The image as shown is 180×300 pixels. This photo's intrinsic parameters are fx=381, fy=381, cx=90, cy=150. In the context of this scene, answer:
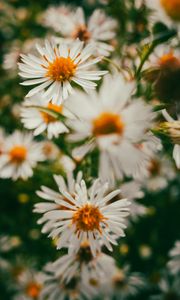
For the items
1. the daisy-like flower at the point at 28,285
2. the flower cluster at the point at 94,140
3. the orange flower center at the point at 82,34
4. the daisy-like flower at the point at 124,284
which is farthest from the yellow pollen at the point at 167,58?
the daisy-like flower at the point at 28,285

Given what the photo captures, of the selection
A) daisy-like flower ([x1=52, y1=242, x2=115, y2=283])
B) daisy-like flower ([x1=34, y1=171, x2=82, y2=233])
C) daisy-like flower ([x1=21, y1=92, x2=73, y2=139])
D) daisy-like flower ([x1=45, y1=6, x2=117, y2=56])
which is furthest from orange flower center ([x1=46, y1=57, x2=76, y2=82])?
daisy-like flower ([x1=52, y1=242, x2=115, y2=283])

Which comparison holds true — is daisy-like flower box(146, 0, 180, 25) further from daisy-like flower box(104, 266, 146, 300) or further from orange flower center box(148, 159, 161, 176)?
daisy-like flower box(104, 266, 146, 300)

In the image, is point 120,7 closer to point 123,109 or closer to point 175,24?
point 175,24

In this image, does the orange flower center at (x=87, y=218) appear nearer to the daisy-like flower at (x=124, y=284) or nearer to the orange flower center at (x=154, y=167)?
the daisy-like flower at (x=124, y=284)

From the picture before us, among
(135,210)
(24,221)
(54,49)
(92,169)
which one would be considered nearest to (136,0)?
(54,49)

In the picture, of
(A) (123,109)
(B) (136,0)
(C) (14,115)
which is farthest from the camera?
(C) (14,115)

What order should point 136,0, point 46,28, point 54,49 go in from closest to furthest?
point 54,49
point 136,0
point 46,28
